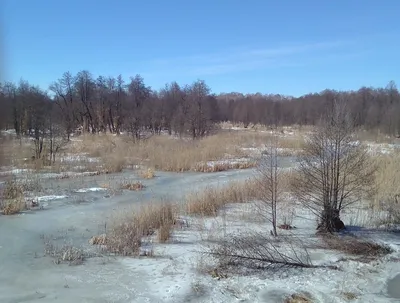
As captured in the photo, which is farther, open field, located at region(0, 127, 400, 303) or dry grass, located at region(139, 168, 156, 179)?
dry grass, located at region(139, 168, 156, 179)

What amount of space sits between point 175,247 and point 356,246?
2.95 m

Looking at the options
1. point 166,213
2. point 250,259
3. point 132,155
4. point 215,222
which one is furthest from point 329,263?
point 132,155

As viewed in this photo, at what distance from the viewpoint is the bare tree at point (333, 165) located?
7613mm

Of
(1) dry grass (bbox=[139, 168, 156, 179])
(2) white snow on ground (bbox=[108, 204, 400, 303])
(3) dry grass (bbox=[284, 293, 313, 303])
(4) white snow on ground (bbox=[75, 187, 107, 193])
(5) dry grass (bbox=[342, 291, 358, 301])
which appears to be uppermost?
(1) dry grass (bbox=[139, 168, 156, 179])

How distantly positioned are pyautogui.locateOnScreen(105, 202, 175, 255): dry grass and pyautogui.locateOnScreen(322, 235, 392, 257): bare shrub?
2821 millimetres

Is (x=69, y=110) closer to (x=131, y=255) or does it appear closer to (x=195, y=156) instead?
(x=195, y=156)

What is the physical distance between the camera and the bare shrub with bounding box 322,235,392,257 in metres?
6.68

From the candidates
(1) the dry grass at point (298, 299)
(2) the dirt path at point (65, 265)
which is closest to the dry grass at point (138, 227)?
(2) the dirt path at point (65, 265)

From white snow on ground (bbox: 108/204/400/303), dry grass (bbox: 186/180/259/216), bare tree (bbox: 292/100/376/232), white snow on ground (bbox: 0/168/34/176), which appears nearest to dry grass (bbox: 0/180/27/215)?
white snow on ground (bbox: 0/168/34/176)

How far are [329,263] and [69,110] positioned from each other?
35513 mm

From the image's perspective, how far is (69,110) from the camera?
3847 centimetres

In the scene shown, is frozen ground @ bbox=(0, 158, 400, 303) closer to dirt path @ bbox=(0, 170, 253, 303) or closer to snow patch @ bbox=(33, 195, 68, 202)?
dirt path @ bbox=(0, 170, 253, 303)

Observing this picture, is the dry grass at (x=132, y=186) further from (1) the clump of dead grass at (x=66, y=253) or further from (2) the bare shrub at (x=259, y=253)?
(2) the bare shrub at (x=259, y=253)

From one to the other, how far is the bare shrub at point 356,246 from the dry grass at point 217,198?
2.89 meters
